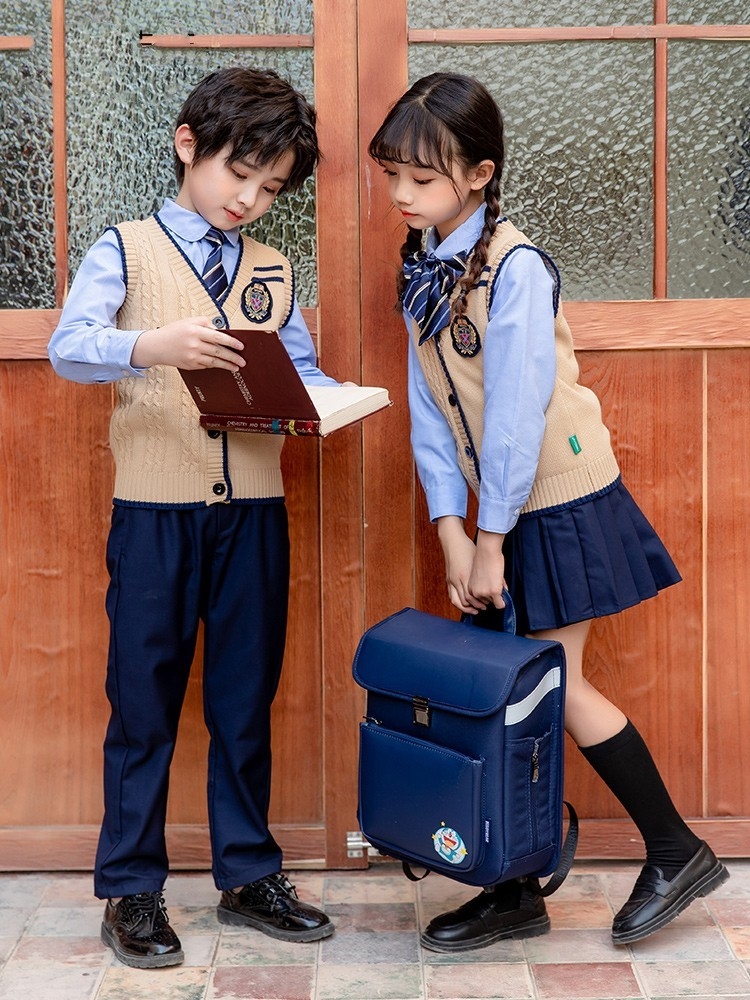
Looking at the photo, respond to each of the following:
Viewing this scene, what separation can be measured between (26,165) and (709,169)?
1335 millimetres

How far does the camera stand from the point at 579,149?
234cm

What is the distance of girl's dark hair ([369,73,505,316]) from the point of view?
1.91 m

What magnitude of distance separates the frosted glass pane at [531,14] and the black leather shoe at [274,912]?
1651 millimetres

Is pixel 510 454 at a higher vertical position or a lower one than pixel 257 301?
lower

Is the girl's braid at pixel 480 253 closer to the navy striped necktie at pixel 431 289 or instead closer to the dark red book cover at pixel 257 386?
the navy striped necktie at pixel 431 289

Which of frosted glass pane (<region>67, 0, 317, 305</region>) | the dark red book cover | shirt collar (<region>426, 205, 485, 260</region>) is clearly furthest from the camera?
frosted glass pane (<region>67, 0, 317, 305</region>)

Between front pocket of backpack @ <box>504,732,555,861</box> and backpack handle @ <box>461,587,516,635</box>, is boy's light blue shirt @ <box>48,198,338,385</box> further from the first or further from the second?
front pocket of backpack @ <box>504,732,555,861</box>

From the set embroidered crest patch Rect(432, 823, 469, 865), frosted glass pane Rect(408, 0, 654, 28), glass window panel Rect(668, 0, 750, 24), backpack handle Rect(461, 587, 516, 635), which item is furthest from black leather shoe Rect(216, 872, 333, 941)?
glass window panel Rect(668, 0, 750, 24)

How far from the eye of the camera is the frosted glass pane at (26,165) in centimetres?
230

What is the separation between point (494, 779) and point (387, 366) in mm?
860

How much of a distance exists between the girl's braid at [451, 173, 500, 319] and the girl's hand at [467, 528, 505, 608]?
37cm

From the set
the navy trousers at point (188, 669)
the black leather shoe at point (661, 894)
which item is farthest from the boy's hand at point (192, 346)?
the black leather shoe at point (661, 894)

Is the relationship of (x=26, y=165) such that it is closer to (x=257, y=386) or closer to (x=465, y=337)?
(x=257, y=386)

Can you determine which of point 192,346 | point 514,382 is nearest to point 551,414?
point 514,382
